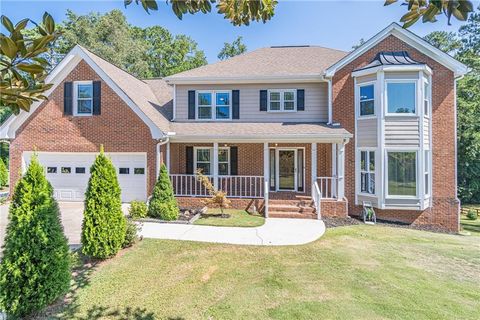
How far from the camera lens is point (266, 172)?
12.9 m

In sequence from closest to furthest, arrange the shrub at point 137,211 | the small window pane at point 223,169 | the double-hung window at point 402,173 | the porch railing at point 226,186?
1. the shrub at point 137,211
2. the double-hung window at point 402,173
3. the porch railing at point 226,186
4. the small window pane at point 223,169

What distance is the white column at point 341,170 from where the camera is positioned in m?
12.3

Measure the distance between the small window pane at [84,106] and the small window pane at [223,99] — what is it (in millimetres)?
6394

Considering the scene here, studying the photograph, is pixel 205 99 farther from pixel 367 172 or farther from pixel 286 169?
pixel 367 172

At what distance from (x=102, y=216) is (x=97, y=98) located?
330 inches

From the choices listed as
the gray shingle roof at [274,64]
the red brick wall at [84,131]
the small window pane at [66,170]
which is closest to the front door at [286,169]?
the gray shingle roof at [274,64]

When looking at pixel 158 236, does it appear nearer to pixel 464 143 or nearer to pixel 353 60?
pixel 353 60

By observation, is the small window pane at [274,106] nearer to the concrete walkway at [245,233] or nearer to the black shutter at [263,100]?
the black shutter at [263,100]

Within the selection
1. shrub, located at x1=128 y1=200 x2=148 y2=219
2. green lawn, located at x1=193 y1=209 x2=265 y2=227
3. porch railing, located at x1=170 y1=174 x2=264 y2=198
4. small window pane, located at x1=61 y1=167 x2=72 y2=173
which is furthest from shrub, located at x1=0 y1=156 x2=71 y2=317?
small window pane, located at x1=61 y1=167 x2=72 y2=173

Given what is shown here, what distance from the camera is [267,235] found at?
9.18 meters

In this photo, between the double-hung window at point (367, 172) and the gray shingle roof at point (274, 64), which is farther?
the gray shingle roof at point (274, 64)

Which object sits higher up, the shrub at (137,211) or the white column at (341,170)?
the white column at (341,170)

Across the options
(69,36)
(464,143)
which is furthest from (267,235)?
(69,36)

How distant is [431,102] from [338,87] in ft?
13.8
